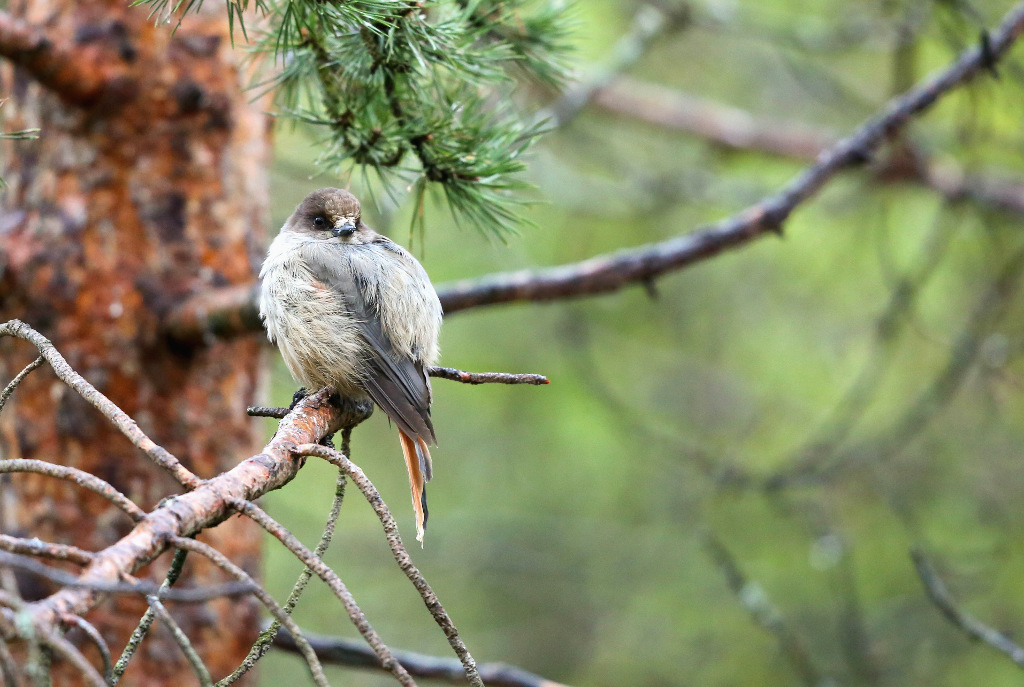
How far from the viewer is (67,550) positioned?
1.17 m

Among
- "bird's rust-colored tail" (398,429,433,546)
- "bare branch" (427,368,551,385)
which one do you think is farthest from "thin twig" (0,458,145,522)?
"bird's rust-colored tail" (398,429,433,546)

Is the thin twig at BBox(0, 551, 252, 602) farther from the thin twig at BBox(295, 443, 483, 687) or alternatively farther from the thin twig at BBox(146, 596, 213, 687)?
the thin twig at BBox(295, 443, 483, 687)

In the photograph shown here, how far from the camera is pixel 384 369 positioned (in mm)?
2869

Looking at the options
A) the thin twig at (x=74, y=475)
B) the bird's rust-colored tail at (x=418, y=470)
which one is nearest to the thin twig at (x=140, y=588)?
the thin twig at (x=74, y=475)

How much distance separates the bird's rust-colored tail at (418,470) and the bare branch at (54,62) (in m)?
1.49

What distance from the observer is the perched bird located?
2814 mm

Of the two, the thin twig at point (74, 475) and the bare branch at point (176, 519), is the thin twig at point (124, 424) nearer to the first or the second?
the bare branch at point (176, 519)

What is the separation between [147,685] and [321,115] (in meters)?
1.80

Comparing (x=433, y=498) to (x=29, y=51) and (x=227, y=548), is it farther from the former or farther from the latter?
(x=29, y=51)

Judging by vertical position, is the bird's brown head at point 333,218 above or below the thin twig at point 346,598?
above

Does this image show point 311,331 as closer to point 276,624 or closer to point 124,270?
point 124,270

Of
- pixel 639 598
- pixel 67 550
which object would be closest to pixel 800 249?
pixel 639 598

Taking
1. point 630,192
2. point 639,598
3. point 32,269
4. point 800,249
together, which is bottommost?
point 639,598

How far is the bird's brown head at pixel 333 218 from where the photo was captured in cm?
341
